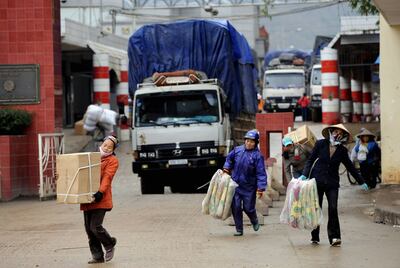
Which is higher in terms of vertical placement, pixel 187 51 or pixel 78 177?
pixel 187 51

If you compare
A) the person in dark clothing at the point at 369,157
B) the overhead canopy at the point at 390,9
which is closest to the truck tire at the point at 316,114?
the person in dark clothing at the point at 369,157

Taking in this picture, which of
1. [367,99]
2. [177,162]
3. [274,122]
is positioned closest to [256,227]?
[177,162]

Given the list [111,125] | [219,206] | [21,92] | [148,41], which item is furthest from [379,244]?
[111,125]

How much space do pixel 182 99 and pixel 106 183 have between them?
9.52 metres

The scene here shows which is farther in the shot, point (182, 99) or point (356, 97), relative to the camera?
point (356, 97)

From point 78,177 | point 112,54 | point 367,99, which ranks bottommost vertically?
point 78,177

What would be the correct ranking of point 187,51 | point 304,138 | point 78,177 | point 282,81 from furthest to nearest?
point 282,81
point 187,51
point 304,138
point 78,177

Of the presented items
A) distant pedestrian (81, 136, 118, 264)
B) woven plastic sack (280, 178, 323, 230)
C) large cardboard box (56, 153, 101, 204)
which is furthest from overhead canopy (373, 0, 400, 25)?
large cardboard box (56, 153, 101, 204)

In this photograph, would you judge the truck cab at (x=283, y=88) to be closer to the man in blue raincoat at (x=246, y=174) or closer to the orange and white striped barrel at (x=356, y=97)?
the orange and white striped barrel at (x=356, y=97)

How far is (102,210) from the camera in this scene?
9445 mm

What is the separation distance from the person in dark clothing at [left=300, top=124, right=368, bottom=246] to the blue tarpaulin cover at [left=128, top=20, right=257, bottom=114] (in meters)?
9.44

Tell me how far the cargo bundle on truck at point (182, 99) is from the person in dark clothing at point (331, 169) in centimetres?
781

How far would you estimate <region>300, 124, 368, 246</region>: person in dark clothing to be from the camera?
420 inches

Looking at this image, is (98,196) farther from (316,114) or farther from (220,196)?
(316,114)
